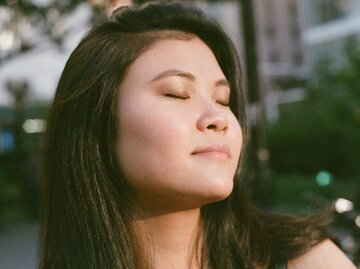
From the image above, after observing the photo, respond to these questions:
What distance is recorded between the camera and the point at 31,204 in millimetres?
13367

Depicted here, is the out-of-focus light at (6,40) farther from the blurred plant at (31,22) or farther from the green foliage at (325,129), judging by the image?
the green foliage at (325,129)

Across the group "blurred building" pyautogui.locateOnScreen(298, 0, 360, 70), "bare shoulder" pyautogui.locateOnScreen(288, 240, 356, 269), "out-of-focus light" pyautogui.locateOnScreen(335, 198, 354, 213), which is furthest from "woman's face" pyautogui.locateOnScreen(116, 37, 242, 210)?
"blurred building" pyautogui.locateOnScreen(298, 0, 360, 70)

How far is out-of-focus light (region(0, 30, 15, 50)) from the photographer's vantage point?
9.41 metres

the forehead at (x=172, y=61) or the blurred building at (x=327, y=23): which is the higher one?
the blurred building at (x=327, y=23)

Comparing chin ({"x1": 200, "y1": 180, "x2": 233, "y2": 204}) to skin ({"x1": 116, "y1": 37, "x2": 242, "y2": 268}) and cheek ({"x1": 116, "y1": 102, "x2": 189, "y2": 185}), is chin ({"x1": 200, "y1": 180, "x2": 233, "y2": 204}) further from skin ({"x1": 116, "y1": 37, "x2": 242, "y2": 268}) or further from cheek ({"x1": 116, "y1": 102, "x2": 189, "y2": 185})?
cheek ({"x1": 116, "y1": 102, "x2": 189, "y2": 185})

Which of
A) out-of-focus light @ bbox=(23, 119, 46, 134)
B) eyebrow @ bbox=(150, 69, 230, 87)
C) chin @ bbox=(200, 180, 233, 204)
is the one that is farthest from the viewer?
out-of-focus light @ bbox=(23, 119, 46, 134)

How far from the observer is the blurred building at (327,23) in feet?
107

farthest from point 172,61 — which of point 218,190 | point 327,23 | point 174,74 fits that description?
point 327,23

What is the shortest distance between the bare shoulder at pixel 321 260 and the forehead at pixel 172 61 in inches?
26.1

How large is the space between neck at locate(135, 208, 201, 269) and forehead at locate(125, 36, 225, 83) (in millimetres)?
446

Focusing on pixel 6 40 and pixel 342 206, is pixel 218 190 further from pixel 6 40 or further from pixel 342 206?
pixel 6 40

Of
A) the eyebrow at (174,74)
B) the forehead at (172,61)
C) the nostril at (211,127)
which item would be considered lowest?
the nostril at (211,127)

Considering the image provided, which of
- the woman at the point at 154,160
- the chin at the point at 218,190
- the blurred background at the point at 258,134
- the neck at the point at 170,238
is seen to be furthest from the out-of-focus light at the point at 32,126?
the chin at the point at 218,190

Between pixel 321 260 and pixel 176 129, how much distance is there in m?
0.70
